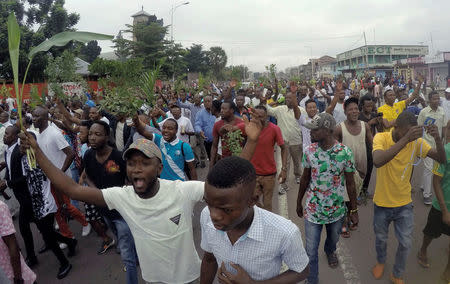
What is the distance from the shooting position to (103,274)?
3996 mm

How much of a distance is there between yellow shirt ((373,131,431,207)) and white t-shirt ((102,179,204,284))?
76.7 inches

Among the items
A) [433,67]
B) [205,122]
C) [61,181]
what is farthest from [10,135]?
[433,67]

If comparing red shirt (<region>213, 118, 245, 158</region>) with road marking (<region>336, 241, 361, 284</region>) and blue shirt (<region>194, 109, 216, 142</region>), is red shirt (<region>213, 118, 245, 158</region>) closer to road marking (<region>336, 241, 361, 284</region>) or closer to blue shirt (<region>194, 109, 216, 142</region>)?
road marking (<region>336, 241, 361, 284</region>)

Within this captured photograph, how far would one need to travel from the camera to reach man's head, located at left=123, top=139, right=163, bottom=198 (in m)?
2.26

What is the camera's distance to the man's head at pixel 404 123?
9.93 ft

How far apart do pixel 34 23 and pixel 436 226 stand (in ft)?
104

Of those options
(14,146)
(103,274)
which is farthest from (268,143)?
(14,146)

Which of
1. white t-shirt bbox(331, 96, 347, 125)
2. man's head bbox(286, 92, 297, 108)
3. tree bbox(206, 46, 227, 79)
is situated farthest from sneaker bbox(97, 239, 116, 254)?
tree bbox(206, 46, 227, 79)

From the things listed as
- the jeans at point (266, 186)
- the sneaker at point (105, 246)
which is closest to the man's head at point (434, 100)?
the jeans at point (266, 186)

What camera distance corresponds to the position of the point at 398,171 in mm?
3250

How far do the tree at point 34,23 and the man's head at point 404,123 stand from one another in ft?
85.9

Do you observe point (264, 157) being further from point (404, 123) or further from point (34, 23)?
point (34, 23)

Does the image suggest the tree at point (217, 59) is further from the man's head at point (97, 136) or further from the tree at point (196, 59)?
the man's head at point (97, 136)

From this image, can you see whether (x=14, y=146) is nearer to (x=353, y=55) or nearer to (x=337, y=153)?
(x=337, y=153)
